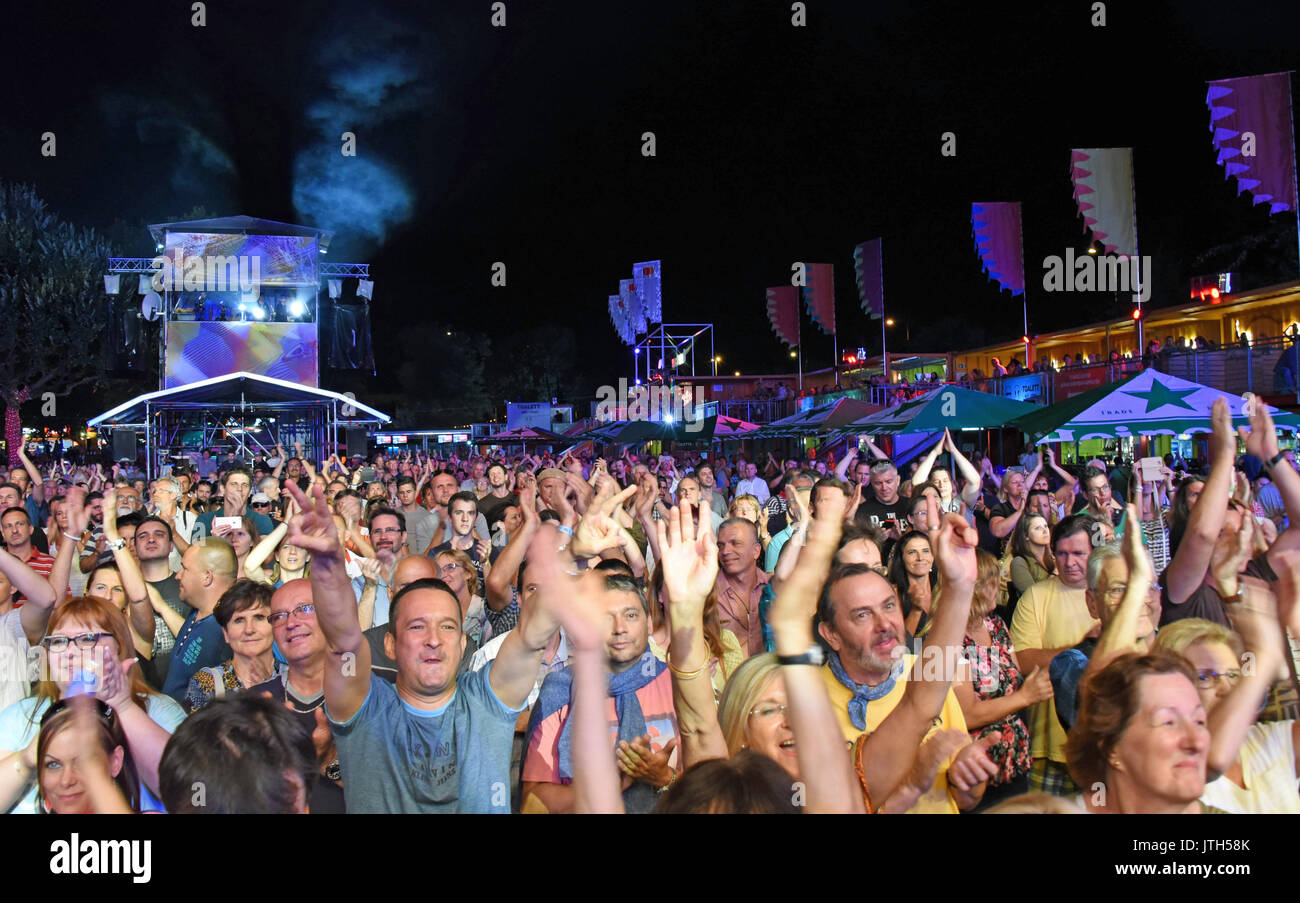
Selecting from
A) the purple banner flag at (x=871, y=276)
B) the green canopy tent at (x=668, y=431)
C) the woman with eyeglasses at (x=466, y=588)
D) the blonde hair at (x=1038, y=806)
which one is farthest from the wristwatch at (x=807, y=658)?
the purple banner flag at (x=871, y=276)

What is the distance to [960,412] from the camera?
42.3ft

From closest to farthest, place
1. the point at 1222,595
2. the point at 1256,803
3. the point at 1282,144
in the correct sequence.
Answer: the point at 1256,803, the point at 1222,595, the point at 1282,144

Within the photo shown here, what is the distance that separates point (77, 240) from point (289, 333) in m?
11.3

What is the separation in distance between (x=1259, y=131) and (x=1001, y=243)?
7522 mm

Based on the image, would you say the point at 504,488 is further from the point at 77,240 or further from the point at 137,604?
the point at 77,240

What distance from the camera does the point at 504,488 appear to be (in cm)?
1088

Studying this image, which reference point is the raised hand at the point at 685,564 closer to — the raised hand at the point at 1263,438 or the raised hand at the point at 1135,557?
the raised hand at the point at 1135,557

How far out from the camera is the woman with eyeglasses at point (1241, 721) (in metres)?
2.66

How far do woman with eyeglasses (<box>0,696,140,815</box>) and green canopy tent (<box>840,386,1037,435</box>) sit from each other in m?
10.9

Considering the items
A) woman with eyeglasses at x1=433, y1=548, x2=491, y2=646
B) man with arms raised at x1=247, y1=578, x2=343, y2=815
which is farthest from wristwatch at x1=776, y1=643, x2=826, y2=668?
woman with eyeglasses at x1=433, y1=548, x2=491, y2=646

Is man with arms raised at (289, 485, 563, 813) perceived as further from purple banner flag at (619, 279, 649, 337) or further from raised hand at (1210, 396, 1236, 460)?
purple banner flag at (619, 279, 649, 337)
